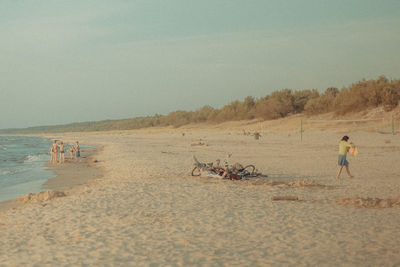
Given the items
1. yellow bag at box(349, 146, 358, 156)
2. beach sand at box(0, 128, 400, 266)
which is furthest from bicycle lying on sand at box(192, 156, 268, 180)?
yellow bag at box(349, 146, 358, 156)

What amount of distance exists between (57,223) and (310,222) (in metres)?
4.58

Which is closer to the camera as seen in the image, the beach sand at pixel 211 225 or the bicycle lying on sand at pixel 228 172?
the beach sand at pixel 211 225

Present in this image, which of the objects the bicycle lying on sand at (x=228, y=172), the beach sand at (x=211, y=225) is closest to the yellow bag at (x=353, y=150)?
the beach sand at (x=211, y=225)

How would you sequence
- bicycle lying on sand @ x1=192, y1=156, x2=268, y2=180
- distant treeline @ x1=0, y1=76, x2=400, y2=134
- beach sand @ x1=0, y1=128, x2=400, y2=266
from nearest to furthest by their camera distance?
beach sand @ x1=0, y1=128, x2=400, y2=266, bicycle lying on sand @ x1=192, y1=156, x2=268, y2=180, distant treeline @ x1=0, y1=76, x2=400, y2=134

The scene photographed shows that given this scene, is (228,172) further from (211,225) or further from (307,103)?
(307,103)

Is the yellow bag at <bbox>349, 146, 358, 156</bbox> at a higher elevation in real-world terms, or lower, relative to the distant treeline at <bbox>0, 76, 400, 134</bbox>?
lower

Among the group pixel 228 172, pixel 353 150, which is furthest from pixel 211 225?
pixel 353 150

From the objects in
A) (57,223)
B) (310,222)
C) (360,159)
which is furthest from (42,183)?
(360,159)

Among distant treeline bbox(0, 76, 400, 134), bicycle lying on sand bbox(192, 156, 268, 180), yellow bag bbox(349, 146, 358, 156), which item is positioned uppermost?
distant treeline bbox(0, 76, 400, 134)

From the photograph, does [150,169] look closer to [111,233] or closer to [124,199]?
[124,199]

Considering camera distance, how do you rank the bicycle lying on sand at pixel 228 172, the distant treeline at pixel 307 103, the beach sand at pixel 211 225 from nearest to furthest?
the beach sand at pixel 211 225 < the bicycle lying on sand at pixel 228 172 < the distant treeline at pixel 307 103

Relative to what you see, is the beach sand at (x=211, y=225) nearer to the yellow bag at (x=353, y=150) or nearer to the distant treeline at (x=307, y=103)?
the yellow bag at (x=353, y=150)

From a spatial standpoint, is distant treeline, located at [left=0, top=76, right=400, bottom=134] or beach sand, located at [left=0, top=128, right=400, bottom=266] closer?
beach sand, located at [left=0, top=128, right=400, bottom=266]

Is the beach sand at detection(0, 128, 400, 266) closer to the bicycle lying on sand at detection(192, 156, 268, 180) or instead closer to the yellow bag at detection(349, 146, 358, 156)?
the bicycle lying on sand at detection(192, 156, 268, 180)
